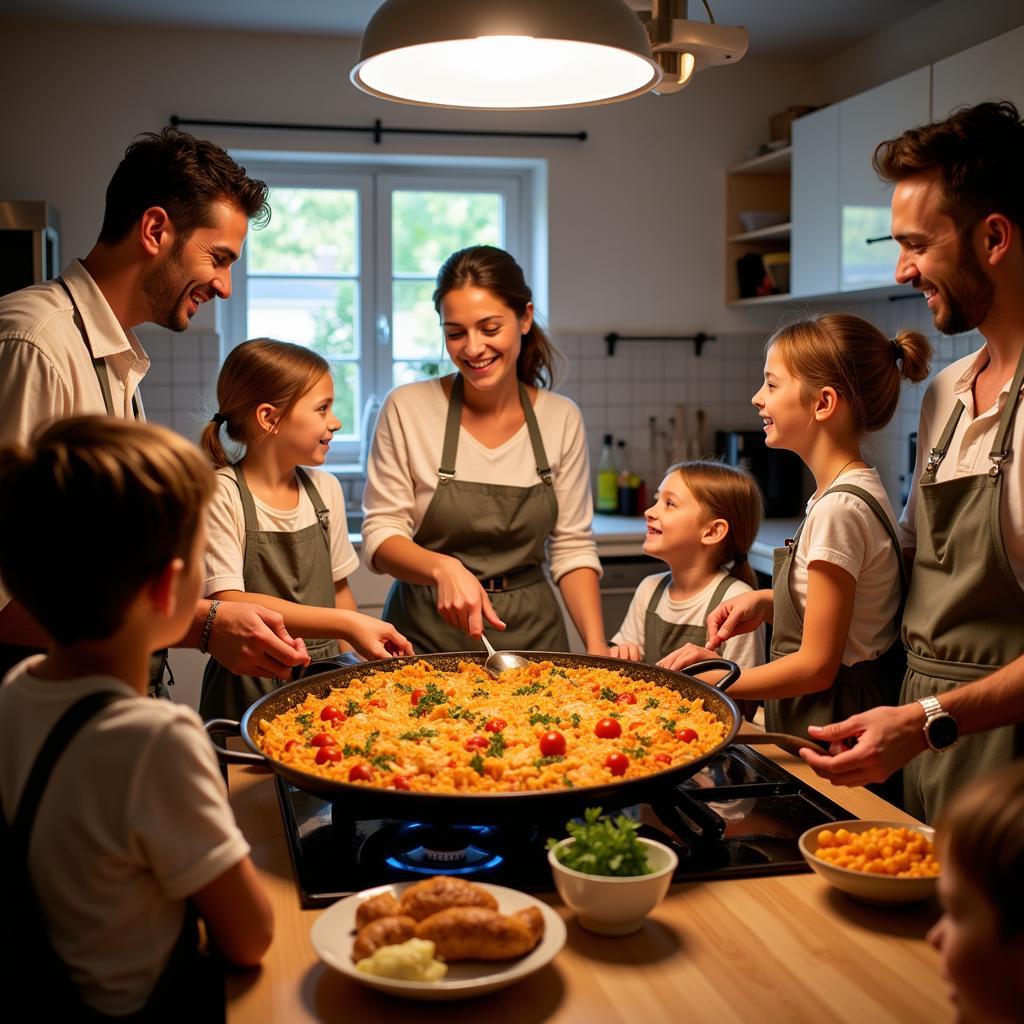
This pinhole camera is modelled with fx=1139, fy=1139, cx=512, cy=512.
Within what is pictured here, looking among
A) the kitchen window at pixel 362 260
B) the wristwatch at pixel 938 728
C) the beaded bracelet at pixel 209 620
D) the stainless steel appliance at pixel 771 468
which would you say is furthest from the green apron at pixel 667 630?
the kitchen window at pixel 362 260

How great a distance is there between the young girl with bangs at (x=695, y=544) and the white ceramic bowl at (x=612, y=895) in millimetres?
1339

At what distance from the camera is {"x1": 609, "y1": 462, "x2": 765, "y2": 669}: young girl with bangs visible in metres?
2.53

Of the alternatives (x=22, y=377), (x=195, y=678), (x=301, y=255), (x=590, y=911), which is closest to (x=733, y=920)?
(x=590, y=911)

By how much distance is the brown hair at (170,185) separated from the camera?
1.91 m

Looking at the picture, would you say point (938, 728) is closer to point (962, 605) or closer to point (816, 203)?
point (962, 605)

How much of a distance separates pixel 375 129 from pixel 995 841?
13.3ft

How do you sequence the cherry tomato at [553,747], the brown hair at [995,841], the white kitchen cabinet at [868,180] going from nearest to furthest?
the brown hair at [995,841] → the cherry tomato at [553,747] → the white kitchen cabinet at [868,180]

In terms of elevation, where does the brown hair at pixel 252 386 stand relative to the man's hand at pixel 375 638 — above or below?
above

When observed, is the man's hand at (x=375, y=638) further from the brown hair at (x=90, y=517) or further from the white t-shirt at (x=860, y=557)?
the brown hair at (x=90, y=517)

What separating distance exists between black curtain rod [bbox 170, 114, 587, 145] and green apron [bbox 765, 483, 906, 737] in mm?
2974

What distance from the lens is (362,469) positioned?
4.53 metres

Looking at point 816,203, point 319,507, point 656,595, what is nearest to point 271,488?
point 319,507

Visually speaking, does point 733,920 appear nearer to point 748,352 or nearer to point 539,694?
point 539,694

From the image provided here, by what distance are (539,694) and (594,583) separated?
0.87m
